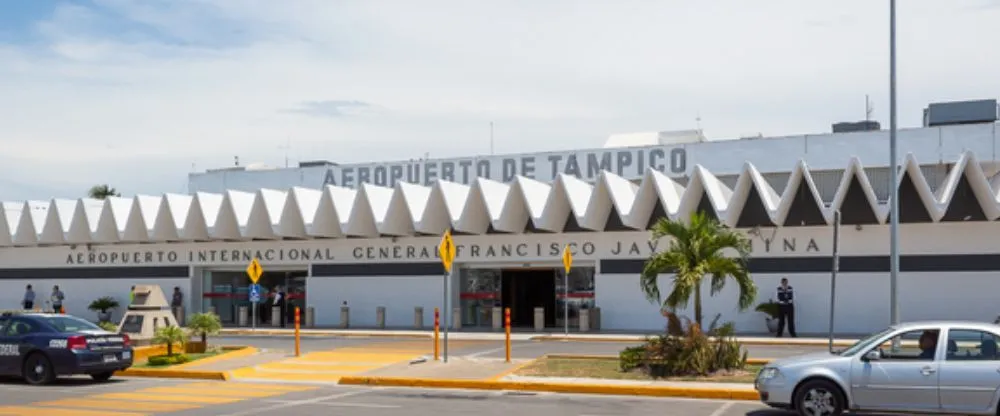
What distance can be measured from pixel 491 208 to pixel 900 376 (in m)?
22.2

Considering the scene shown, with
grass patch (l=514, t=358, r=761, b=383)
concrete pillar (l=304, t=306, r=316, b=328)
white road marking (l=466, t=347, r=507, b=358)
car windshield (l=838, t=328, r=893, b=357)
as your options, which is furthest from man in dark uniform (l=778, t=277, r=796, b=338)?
concrete pillar (l=304, t=306, r=316, b=328)

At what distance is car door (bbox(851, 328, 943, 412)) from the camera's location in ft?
45.4

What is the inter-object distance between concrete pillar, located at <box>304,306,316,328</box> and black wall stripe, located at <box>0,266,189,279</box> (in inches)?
246

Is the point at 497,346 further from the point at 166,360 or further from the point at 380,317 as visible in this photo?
the point at 380,317

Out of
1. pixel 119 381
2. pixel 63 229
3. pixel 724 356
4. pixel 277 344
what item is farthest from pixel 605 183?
pixel 63 229

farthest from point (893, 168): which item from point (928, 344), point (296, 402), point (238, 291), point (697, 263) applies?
point (238, 291)

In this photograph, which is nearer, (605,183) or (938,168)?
(605,183)

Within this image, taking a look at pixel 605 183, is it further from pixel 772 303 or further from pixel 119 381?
pixel 119 381

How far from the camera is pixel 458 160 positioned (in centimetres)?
5100

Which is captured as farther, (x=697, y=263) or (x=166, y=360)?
(x=166, y=360)

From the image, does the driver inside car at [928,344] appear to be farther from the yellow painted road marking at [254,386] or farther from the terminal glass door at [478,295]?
the terminal glass door at [478,295]

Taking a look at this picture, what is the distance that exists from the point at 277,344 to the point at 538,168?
72.8ft

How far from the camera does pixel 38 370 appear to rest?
20375 mm

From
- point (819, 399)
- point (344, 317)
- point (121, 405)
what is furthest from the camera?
point (344, 317)
